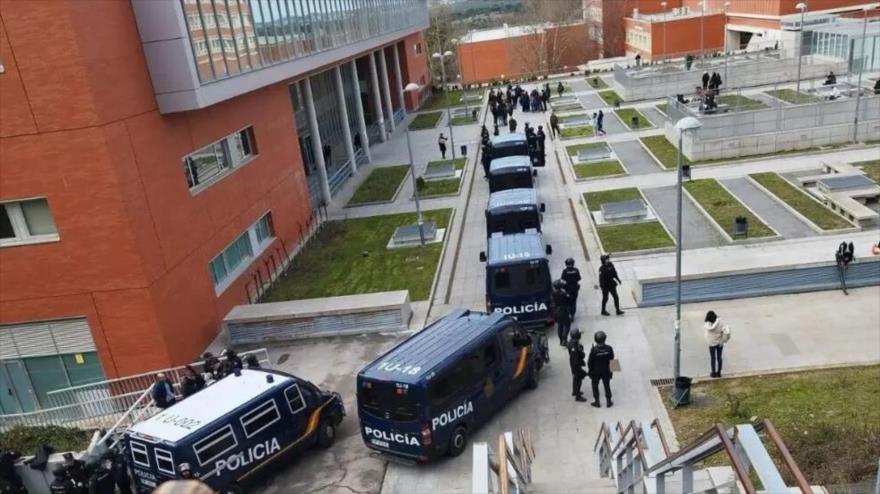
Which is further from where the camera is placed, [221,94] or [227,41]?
[227,41]

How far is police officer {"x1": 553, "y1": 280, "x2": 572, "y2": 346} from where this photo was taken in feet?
46.9

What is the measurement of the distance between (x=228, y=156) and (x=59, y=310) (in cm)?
672

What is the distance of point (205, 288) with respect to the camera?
1758 centimetres

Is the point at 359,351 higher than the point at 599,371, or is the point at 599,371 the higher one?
the point at 599,371

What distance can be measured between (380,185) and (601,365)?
21.4 m

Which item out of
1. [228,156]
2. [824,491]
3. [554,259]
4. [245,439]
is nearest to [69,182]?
[228,156]

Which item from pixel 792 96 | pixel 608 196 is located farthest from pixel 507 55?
pixel 608 196

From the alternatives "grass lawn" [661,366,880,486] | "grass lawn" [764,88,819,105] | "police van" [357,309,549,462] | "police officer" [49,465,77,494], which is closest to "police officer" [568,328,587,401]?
"police van" [357,309,549,462]

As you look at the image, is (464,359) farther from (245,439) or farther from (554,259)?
(554,259)

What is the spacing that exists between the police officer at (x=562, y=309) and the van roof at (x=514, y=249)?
100 centimetres

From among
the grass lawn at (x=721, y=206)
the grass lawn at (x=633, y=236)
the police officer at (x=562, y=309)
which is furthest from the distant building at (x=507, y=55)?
the police officer at (x=562, y=309)

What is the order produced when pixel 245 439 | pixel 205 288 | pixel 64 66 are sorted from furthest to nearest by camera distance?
pixel 205 288 < pixel 64 66 < pixel 245 439

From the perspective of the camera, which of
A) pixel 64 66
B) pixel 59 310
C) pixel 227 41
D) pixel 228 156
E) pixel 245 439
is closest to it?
pixel 245 439

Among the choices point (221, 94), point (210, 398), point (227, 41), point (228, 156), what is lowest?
point (210, 398)
